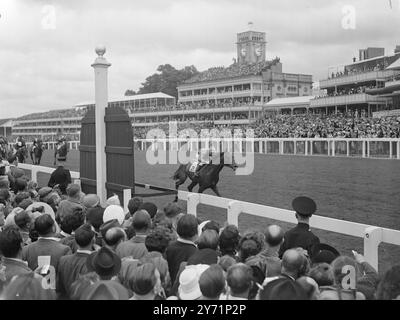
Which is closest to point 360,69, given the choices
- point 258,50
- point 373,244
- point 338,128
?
point 338,128

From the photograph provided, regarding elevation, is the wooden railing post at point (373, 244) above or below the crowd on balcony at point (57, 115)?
below

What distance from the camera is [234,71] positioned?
155ft

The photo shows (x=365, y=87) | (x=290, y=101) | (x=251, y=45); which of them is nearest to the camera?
(x=365, y=87)

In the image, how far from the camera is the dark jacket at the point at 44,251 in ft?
12.5

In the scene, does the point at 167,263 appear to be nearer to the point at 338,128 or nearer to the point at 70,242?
the point at 70,242

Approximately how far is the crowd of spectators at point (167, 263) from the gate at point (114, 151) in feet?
6.06

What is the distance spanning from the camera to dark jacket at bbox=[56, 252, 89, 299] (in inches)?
136

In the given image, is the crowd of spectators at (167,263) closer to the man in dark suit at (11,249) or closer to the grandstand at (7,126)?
the man in dark suit at (11,249)

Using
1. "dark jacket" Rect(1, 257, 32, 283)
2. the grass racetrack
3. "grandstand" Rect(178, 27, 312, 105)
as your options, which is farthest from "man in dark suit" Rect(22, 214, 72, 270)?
"grandstand" Rect(178, 27, 312, 105)

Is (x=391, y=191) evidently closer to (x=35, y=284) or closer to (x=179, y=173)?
(x=179, y=173)

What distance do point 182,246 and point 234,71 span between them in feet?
146

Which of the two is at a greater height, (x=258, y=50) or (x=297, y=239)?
(x=258, y=50)

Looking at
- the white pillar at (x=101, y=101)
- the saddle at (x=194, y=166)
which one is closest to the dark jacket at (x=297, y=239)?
the white pillar at (x=101, y=101)

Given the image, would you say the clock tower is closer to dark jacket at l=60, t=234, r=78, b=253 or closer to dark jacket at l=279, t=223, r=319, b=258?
dark jacket at l=279, t=223, r=319, b=258
